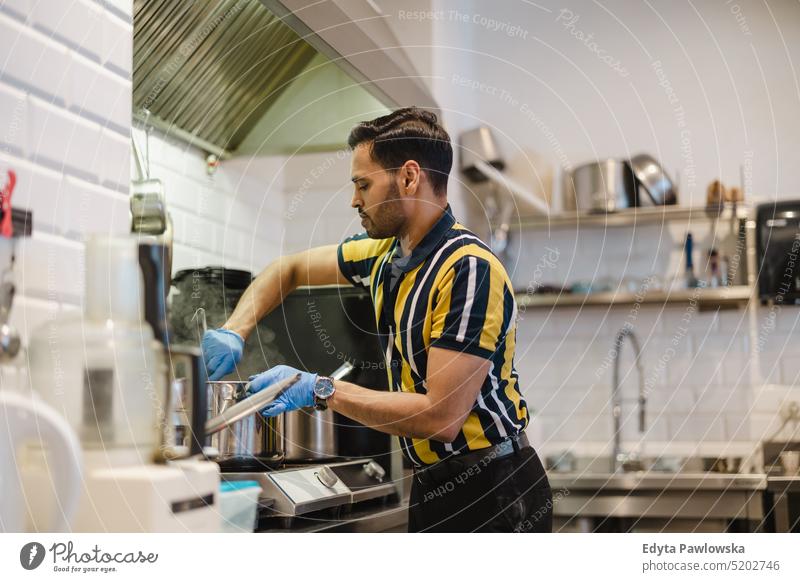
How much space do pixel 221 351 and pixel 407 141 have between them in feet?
1.06

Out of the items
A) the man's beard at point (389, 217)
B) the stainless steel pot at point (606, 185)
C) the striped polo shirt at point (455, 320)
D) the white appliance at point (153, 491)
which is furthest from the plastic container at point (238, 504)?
the stainless steel pot at point (606, 185)

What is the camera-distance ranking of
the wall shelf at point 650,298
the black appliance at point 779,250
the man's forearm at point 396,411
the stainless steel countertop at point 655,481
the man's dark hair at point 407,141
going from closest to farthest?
1. the man's forearm at point 396,411
2. the man's dark hair at point 407,141
3. the stainless steel countertop at point 655,481
4. the black appliance at point 779,250
5. the wall shelf at point 650,298

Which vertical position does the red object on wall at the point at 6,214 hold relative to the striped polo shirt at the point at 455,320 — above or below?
above

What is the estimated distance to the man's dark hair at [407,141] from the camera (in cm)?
103

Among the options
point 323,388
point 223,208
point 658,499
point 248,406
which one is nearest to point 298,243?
point 223,208

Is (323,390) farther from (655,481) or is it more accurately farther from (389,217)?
(655,481)

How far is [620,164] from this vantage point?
1951 mm

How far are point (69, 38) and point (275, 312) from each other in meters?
0.43

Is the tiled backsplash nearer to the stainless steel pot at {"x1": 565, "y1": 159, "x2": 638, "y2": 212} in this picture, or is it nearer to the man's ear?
the man's ear

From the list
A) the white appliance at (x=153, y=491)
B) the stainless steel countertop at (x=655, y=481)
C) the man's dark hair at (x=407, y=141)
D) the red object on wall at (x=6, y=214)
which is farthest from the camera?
the stainless steel countertop at (x=655, y=481)

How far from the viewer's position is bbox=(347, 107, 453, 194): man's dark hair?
103 centimetres

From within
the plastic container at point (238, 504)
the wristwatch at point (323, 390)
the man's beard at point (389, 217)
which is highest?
the man's beard at point (389, 217)

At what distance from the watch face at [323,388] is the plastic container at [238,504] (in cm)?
12

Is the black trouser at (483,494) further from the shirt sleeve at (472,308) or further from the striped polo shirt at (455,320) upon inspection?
the shirt sleeve at (472,308)
